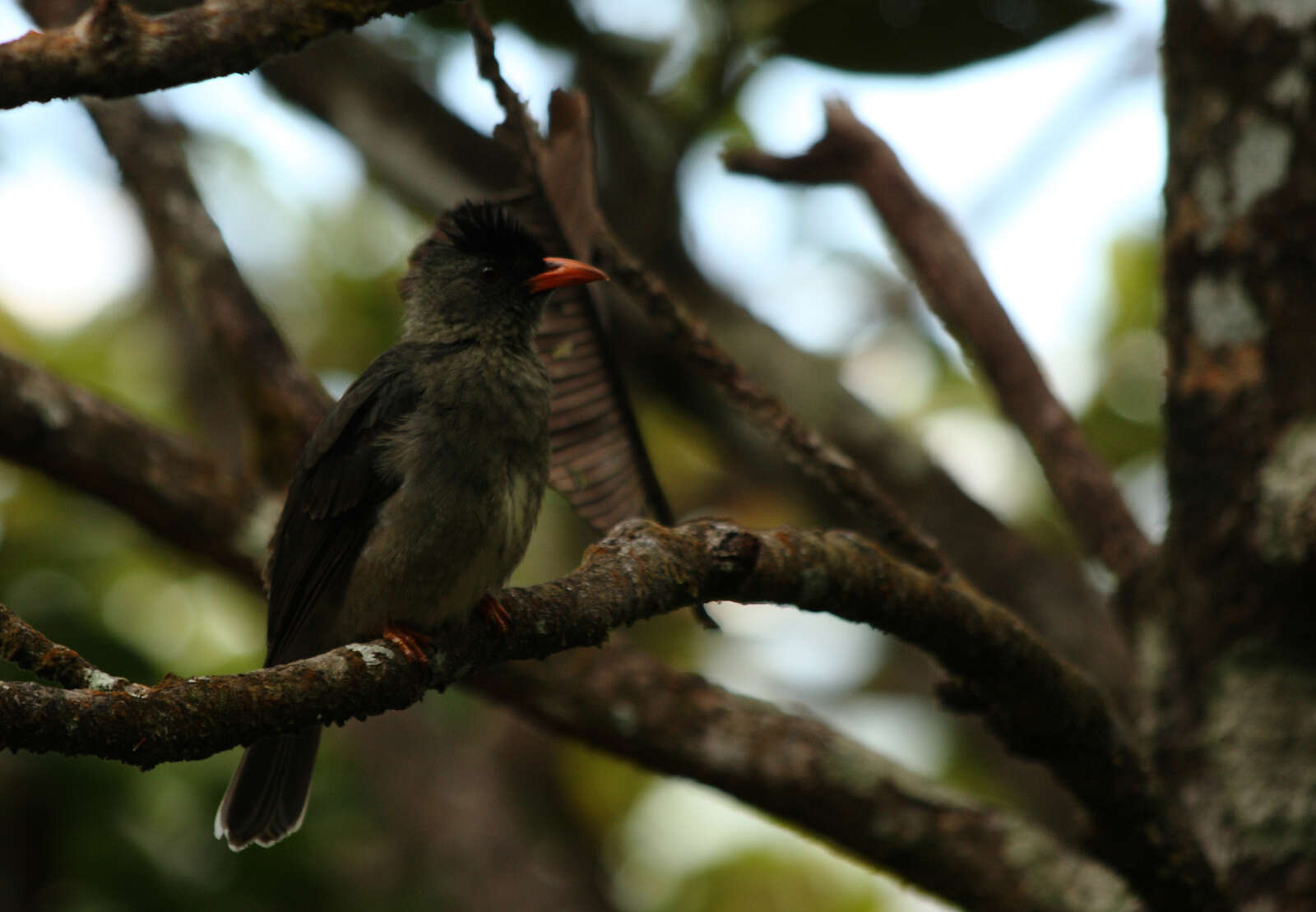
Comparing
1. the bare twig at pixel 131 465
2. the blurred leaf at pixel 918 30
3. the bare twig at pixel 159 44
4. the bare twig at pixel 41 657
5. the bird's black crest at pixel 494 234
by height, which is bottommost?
the bare twig at pixel 41 657

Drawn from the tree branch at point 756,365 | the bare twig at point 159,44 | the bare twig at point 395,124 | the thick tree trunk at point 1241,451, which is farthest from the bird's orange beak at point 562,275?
the thick tree trunk at point 1241,451

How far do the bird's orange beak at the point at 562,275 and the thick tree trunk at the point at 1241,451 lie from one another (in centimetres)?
162

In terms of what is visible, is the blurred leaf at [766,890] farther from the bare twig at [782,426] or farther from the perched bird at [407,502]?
the bare twig at [782,426]

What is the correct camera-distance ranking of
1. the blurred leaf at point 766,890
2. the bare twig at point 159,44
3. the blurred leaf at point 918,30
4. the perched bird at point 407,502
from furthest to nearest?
the blurred leaf at point 766,890 < the blurred leaf at point 918,30 < the perched bird at point 407,502 < the bare twig at point 159,44

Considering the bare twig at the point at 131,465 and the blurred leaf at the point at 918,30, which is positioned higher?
the blurred leaf at the point at 918,30

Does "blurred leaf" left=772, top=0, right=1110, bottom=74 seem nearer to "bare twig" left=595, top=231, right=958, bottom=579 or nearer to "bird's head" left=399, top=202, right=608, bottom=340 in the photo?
"bird's head" left=399, top=202, right=608, bottom=340

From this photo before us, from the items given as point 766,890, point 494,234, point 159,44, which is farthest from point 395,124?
point 766,890

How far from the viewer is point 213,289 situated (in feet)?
13.9

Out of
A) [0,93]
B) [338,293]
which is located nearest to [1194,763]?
[0,93]

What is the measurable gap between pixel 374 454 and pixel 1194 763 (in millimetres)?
2194

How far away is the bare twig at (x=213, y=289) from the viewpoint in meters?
4.05

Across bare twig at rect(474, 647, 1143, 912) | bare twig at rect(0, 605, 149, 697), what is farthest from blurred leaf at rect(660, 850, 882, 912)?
bare twig at rect(0, 605, 149, 697)

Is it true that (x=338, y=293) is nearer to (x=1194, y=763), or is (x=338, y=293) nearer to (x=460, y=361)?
(x=460, y=361)

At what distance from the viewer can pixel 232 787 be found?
3.68 metres
